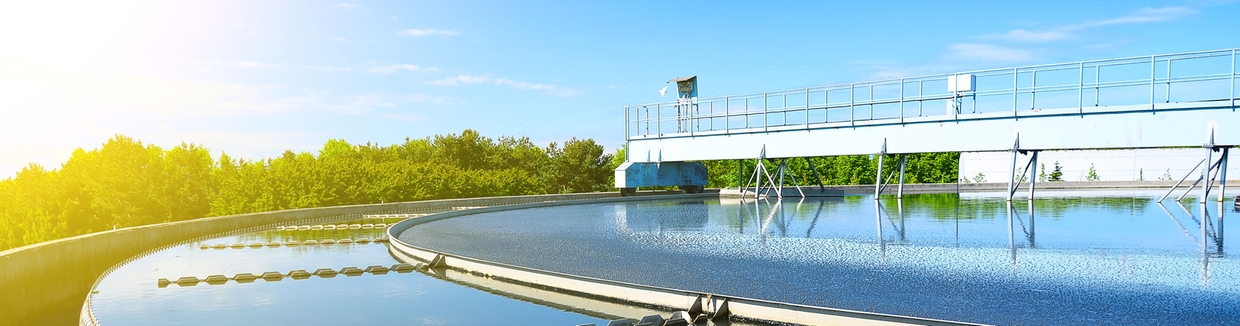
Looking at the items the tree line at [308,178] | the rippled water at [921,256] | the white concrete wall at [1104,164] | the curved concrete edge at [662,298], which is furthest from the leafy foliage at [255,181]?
the curved concrete edge at [662,298]

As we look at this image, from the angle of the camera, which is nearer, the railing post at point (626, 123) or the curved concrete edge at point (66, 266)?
the curved concrete edge at point (66, 266)

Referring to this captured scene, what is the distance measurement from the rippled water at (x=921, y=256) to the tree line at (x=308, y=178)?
16.6 metres

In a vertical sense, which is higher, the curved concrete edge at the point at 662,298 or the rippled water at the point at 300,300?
the curved concrete edge at the point at 662,298

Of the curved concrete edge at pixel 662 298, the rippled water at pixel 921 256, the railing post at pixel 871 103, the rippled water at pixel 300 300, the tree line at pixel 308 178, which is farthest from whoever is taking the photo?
the tree line at pixel 308 178

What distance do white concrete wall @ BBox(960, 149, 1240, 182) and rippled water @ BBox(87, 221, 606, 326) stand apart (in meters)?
41.6

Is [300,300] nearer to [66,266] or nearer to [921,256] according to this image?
[66,266]

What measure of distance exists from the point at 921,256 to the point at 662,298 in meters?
5.65

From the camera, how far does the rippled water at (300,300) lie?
9.79 metres

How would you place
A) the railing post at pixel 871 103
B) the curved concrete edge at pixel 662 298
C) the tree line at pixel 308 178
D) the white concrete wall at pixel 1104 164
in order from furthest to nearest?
the white concrete wall at pixel 1104 164, the tree line at pixel 308 178, the railing post at pixel 871 103, the curved concrete edge at pixel 662 298

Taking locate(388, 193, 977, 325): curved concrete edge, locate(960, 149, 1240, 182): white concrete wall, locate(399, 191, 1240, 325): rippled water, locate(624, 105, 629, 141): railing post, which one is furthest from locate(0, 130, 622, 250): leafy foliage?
locate(388, 193, 977, 325): curved concrete edge

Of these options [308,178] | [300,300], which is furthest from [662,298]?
[308,178]

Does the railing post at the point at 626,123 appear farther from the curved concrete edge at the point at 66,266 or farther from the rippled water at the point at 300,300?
the rippled water at the point at 300,300

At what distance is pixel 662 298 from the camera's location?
31.7 feet

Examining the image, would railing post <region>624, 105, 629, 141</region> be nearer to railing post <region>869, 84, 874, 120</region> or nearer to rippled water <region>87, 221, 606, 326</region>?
railing post <region>869, 84, 874, 120</region>
